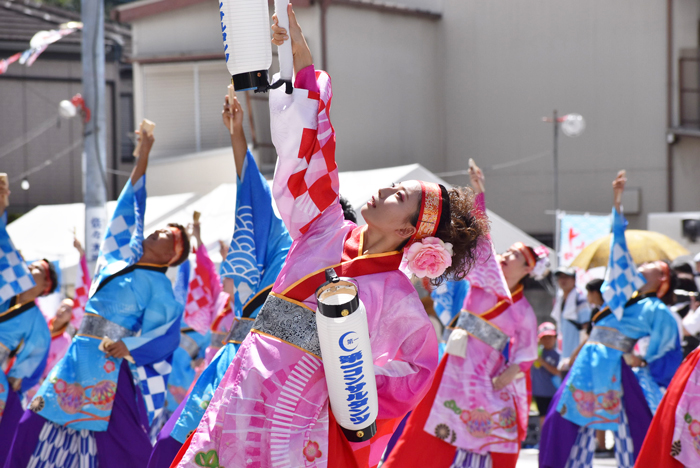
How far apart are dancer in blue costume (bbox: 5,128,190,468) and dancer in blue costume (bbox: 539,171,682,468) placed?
2.55m

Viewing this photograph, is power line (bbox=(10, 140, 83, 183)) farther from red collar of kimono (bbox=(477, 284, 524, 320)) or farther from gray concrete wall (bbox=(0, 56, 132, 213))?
red collar of kimono (bbox=(477, 284, 524, 320))

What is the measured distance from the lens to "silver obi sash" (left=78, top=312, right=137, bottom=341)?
423 cm

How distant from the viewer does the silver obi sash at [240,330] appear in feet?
11.6

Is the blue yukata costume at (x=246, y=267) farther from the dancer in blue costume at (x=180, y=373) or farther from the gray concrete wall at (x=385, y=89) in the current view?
the gray concrete wall at (x=385, y=89)

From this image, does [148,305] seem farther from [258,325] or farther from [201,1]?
[201,1]

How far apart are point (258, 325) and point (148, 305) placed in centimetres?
216

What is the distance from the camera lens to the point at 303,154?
93.7 inches

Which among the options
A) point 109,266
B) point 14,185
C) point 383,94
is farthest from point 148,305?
point 14,185

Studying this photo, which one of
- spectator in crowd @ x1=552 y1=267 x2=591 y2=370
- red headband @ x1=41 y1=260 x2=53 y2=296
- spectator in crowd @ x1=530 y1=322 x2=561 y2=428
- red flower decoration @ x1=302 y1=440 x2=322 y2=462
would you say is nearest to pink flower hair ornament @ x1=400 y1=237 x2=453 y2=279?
red flower decoration @ x1=302 y1=440 x2=322 y2=462

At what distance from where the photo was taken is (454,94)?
527 inches

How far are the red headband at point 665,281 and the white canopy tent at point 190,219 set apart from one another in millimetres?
2587

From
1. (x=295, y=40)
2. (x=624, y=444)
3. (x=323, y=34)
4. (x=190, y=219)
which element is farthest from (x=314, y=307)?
(x=323, y=34)

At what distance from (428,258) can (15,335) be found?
11.2 ft

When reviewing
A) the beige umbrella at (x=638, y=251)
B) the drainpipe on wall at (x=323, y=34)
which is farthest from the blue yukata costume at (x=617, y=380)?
the drainpipe on wall at (x=323, y=34)
